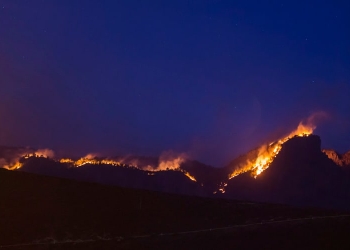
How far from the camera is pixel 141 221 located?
1369 inches

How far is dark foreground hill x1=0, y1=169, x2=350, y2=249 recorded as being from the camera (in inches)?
1177

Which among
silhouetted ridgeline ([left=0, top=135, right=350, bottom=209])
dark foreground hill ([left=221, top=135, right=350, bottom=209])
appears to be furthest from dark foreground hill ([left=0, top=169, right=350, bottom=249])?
dark foreground hill ([left=221, top=135, right=350, bottom=209])

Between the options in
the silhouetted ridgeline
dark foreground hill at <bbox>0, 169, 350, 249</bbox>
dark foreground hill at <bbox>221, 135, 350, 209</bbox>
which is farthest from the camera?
the silhouetted ridgeline

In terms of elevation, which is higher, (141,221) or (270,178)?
(270,178)

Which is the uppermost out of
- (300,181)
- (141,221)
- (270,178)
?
(270,178)

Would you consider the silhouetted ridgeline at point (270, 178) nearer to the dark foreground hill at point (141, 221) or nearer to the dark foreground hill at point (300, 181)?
the dark foreground hill at point (300, 181)

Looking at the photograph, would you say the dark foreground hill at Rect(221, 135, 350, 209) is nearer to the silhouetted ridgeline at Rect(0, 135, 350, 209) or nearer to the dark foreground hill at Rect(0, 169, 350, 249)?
the silhouetted ridgeline at Rect(0, 135, 350, 209)

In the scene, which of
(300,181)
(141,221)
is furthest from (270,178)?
(141,221)

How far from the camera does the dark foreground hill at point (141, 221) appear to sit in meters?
29.9

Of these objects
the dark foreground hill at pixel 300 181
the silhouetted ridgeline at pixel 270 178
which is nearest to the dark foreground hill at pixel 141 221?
the silhouetted ridgeline at pixel 270 178

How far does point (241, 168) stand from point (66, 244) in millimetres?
82381

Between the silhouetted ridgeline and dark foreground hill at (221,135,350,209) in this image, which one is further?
the silhouetted ridgeline

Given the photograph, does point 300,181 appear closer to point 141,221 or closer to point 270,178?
point 270,178

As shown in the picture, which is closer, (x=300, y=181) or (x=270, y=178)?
(x=270, y=178)
